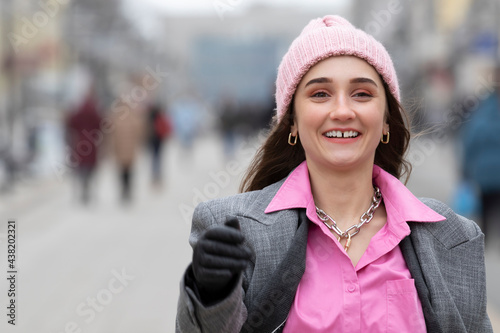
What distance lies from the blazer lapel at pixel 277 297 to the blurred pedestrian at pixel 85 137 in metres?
11.8

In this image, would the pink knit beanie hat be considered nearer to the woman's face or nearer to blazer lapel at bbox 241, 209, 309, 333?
the woman's face

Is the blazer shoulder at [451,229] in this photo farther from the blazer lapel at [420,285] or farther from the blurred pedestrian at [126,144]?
the blurred pedestrian at [126,144]

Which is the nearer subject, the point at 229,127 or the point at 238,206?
the point at 238,206

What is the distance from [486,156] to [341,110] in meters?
5.82

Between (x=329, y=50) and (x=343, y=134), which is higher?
(x=329, y=50)

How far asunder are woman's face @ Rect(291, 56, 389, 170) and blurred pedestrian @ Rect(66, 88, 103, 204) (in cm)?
1164

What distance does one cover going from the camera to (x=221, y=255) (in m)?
2.00

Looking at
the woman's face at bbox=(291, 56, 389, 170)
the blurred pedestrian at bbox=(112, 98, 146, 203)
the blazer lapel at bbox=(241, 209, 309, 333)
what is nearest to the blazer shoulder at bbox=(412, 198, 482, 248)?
the woman's face at bbox=(291, 56, 389, 170)

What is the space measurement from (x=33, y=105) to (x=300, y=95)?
2885 centimetres

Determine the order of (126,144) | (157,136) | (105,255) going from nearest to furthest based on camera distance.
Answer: (105,255) → (126,144) → (157,136)

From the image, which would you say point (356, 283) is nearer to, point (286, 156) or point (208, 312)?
point (208, 312)

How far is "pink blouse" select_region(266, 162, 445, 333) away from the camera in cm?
223

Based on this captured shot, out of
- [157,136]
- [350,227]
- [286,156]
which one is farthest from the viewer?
[157,136]

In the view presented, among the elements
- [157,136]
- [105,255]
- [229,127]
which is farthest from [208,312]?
[229,127]
